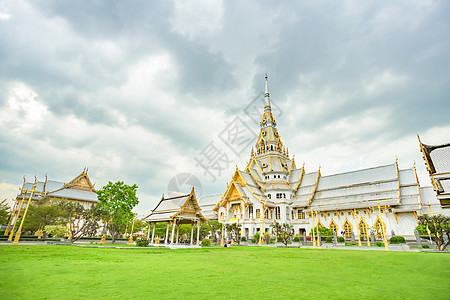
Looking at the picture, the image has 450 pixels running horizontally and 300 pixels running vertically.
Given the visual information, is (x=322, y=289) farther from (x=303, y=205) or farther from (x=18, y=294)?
(x=303, y=205)

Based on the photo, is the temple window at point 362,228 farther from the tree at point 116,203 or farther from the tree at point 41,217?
the tree at point 41,217

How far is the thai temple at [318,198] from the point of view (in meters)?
28.8

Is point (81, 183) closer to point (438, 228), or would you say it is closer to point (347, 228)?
point (347, 228)

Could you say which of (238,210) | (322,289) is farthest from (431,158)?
(238,210)

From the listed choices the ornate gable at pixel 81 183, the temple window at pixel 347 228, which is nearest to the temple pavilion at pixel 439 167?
the temple window at pixel 347 228

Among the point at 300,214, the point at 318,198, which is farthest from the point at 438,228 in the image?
the point at 300,214

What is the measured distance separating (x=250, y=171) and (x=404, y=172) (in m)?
24.6

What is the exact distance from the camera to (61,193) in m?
48.4

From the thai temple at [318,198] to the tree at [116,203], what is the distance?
45.0 feet

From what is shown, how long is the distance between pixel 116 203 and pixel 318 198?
30.0 meters

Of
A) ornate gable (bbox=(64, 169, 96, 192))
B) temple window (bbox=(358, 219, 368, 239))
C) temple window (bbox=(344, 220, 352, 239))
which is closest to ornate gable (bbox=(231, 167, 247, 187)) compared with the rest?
temple window (bbox=(344, 220, 352, 239))

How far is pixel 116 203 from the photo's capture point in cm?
2467

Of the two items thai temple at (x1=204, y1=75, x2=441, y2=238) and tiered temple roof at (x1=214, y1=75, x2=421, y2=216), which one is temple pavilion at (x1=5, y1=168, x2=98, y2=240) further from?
tiered temple roof at (x1=214, y1=75, x2=421, y2=216)

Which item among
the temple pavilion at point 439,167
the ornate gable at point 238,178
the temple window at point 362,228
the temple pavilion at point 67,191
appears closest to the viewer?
the temple pavilion at point 439,167
